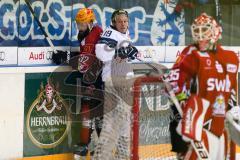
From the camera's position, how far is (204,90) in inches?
246

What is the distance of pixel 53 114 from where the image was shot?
830cm

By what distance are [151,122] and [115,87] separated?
57 centimetres

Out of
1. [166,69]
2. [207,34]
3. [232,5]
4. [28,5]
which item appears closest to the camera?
[207,34]

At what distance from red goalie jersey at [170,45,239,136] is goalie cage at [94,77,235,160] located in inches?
15.2

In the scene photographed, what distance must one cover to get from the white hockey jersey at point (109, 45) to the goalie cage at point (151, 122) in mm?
1037

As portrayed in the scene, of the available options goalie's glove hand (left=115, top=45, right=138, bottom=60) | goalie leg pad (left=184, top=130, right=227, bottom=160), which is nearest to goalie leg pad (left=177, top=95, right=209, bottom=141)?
goalie leg pad (left=184, top=130, right=227, bottom=160)

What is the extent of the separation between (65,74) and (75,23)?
0.54 m

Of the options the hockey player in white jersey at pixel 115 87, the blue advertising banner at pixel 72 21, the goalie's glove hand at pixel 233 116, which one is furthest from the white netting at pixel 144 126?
the blue advertising banner at pixel 72 21

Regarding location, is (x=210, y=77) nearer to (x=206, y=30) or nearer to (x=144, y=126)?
(x=206, y=30)

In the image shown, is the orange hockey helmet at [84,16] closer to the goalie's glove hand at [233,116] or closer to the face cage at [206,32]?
the face cage at [206,32]

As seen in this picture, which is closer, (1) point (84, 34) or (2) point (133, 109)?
(2) point (133, 109)

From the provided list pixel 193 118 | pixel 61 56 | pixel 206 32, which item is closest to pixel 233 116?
pixel 193 118

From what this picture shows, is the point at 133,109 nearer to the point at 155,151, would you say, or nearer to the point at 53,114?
the point at 155,151

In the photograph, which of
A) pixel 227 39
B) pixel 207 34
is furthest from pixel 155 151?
pixel 227 39
